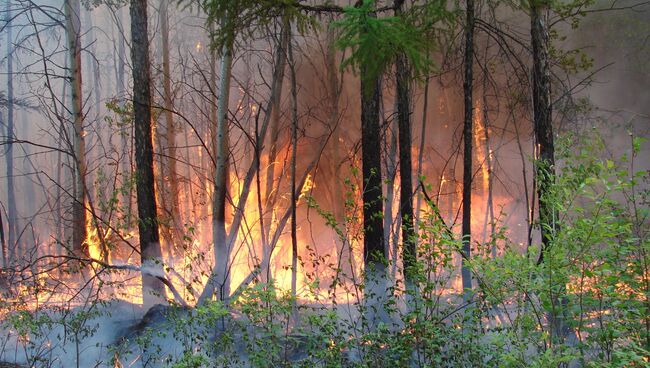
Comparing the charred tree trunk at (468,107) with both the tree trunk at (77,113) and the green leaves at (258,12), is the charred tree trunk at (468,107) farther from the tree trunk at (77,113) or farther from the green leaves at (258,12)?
the tree trunk at (77,113)

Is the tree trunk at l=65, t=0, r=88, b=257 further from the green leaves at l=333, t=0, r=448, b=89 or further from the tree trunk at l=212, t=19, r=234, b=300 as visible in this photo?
the green leaves at l=333, t=0, r=448, b=89

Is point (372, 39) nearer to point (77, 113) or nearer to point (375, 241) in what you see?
point (375, 241)

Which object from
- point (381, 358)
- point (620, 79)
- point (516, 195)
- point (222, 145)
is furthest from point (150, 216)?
point (620, 79)

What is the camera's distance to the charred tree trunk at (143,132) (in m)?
8.58

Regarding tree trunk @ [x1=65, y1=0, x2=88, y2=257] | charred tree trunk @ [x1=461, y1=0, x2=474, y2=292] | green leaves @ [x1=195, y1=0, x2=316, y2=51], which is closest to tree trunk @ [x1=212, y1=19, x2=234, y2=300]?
green leaves @ [x1=195, y1=0, x2=316, y2=51]

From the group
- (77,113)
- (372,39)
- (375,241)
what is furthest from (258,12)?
(77,113)

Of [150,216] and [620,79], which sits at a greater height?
[620,79]

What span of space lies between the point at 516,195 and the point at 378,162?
1231 cm

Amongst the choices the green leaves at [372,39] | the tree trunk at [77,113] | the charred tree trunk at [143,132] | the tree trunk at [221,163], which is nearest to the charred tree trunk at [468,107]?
A: the green leaves at [372,39]

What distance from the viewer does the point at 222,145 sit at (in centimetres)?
832

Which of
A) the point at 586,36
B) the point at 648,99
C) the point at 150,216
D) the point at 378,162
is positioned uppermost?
the point at 586,36

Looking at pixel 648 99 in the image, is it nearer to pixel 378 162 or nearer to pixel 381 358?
pixel 378 162

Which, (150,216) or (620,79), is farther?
(620,79)

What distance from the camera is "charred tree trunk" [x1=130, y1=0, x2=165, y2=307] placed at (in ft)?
28.1
